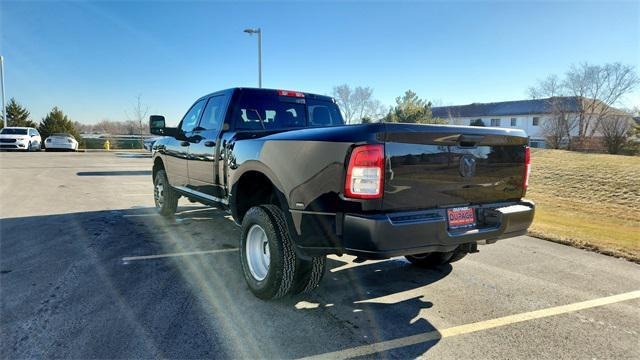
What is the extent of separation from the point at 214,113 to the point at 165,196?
2.31 metres

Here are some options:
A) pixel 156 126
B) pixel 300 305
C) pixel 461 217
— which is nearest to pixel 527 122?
pixel 156 126

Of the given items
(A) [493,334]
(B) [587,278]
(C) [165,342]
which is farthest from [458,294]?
(C) [165,342]

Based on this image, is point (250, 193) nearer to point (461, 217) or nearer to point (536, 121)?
point (461, 217)

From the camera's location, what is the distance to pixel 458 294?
3.82m

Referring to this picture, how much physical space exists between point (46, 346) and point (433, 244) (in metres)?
2.78

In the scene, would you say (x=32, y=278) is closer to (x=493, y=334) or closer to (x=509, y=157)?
(x=493, y=334)

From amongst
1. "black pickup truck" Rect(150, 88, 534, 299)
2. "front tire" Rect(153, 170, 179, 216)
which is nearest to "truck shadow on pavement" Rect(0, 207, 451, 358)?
"black pickup truck" Rect(150, 88, 534, 299)

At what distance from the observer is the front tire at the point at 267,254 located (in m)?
3.29

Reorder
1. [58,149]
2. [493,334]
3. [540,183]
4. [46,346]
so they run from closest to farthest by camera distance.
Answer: [46,346], [493,334], [540,183], [58,149]

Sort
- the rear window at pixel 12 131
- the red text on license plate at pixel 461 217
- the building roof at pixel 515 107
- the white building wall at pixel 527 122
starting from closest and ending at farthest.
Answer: the red text on license plate at pixel 461 217 → the rear window at pixel 12 131 → the building roof at pixel 515 107 → the white building wall at pixel 527 122

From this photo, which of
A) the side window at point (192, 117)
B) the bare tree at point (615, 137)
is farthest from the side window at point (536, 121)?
the side window at point (192, 117)

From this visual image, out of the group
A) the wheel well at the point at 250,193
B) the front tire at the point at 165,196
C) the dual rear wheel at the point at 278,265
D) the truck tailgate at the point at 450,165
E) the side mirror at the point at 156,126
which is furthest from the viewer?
the front tire at the point at 165,196

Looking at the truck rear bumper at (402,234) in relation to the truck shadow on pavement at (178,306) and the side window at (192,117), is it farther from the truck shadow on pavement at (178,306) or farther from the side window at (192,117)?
the side window at (192,117)

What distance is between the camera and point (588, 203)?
11031 mm
